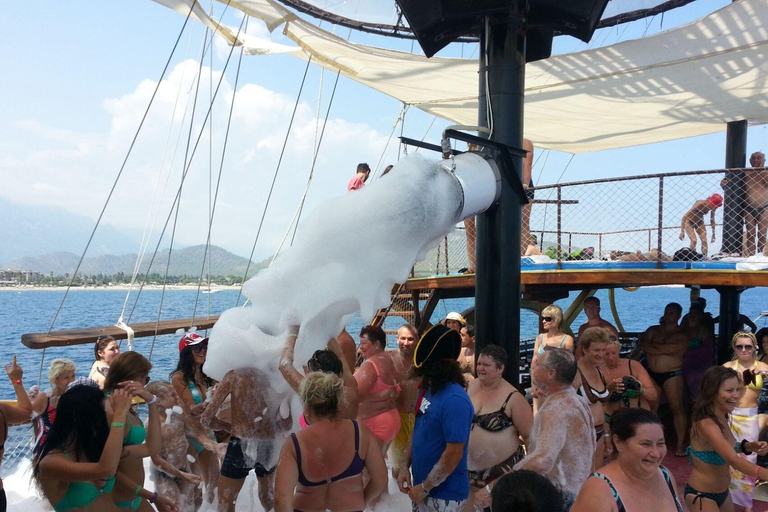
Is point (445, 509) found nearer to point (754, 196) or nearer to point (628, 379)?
point (628, 379)

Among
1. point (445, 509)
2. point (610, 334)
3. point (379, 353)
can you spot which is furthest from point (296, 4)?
point (445, 509)

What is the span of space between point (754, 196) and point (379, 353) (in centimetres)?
662

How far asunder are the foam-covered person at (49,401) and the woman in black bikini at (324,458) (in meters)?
1.61

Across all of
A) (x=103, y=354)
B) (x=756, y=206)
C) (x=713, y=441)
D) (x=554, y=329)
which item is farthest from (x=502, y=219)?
(x=756, y=206)

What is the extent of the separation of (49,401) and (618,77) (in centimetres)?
896

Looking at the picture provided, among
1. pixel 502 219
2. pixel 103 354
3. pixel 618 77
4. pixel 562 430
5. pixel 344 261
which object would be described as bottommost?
pixel 103 354

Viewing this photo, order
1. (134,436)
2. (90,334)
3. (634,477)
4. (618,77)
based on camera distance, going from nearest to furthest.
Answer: (634,477)
(134,436)
(90,334)
(618,77)

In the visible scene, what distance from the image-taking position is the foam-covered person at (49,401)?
3.88m

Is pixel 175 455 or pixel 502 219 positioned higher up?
pixel 502 219

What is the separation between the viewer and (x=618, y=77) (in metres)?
9.74

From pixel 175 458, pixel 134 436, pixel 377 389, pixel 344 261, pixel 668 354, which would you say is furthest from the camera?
pixel 668 354

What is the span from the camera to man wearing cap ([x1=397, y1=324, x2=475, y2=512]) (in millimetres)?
3404

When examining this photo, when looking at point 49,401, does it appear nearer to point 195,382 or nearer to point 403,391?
point 195,382

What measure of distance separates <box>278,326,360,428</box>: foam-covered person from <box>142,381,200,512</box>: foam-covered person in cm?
80
